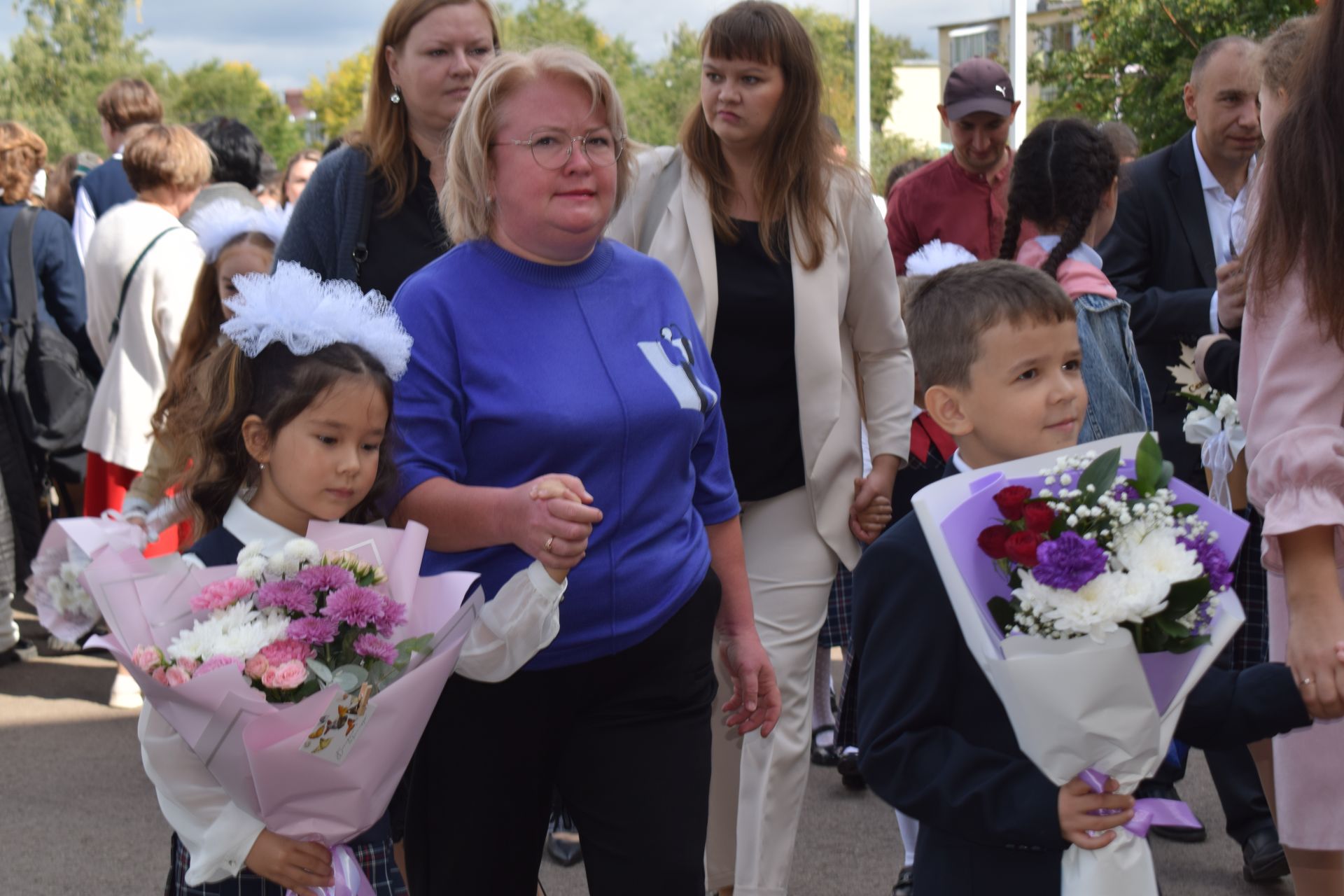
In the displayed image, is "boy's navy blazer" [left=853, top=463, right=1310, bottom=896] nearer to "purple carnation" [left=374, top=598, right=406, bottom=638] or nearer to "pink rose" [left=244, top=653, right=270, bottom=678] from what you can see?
"purple carnation" [left=374, top=598, right=406, bottom=638]

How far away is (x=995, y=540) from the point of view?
1.93 metres

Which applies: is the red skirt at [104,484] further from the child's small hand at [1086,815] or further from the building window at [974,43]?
the child's small hand at [1086,815]

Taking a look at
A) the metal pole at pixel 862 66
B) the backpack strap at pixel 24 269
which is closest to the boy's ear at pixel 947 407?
the backpack strap at pixel 24 269

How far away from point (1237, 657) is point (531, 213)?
2521 mm

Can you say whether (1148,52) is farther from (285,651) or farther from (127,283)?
(285,651)

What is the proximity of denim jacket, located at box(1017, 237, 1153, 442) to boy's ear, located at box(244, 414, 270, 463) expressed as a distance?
2323mm

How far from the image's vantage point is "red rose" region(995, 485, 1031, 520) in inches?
76.3

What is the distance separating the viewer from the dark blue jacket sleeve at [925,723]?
1989 millimetres

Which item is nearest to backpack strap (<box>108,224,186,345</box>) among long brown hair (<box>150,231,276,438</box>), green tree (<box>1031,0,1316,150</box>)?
long brown hair (<box>150,231,276,438</box>)

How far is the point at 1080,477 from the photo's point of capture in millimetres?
1968

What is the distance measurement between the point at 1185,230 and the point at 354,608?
11.4 feet

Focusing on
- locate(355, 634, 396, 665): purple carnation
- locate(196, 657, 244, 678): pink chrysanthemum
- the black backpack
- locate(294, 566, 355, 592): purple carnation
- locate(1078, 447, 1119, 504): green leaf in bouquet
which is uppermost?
locate(1078, 447, 1119, 504): green leaf in bouquet

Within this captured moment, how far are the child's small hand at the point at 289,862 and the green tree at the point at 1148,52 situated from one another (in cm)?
1076

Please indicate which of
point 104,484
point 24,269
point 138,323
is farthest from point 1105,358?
point 24,269
